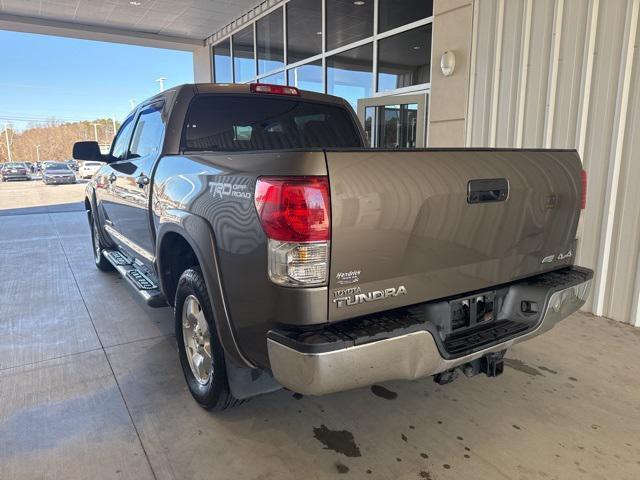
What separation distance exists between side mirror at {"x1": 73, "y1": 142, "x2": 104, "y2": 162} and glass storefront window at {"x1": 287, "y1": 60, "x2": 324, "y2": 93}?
4972 mm

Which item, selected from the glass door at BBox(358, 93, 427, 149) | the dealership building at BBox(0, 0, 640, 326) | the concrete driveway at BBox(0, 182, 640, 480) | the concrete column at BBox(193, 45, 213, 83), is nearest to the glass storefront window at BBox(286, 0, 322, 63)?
the dealership building at BBox(0, 0, 640, 326)

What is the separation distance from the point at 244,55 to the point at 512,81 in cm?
827

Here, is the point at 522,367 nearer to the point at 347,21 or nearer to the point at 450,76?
the point at 450,76

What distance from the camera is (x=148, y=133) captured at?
3.60 meters

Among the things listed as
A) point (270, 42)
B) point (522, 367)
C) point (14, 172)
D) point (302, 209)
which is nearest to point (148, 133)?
point (302, 209)

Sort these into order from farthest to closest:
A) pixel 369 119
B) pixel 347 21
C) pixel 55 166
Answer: pixel 55 166, pixel 347 21, pixel 369 119

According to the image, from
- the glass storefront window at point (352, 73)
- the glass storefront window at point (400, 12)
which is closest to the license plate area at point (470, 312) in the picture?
the glass storefront window at point (400, 12)

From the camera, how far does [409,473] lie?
2.13m

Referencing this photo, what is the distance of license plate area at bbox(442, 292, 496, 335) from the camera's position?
2148mm

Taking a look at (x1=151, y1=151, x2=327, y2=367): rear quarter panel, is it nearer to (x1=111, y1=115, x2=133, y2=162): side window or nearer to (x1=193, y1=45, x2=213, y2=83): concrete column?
(x1=111, y1=115, x2=133, y2=162): side window

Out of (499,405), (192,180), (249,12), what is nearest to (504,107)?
(499,405)

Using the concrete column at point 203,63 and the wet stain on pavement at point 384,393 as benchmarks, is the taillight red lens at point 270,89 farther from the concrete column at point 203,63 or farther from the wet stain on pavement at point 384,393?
the concrete column at point 203,63

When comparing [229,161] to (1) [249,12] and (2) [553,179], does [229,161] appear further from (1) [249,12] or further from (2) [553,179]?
(1) [249,12]

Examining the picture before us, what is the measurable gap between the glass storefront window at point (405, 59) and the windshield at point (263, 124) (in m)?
3.00
